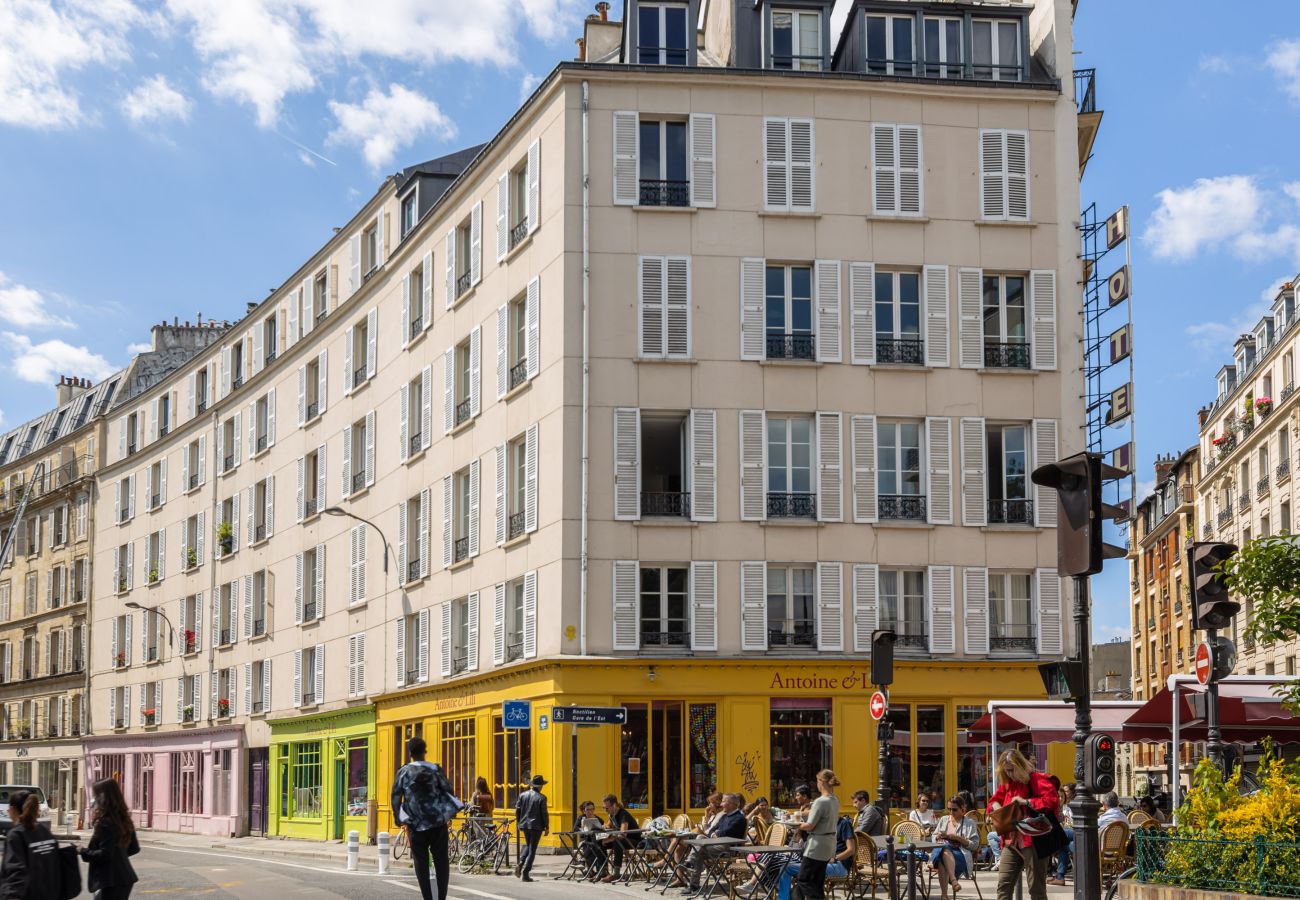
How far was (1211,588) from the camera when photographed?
13938 millimetres

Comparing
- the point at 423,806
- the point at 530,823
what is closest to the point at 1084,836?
the point at 423,806

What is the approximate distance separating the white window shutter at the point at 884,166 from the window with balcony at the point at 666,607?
302 inches

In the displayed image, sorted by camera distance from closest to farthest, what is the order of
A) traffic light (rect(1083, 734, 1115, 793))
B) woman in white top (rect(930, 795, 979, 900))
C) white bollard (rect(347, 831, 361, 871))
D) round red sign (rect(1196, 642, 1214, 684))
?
traffic light (rect(1083, 734, 1115, 793)), round red sign (rect(1196, 642, 1214, 684)), woman in white top (rect(930, 795, 979, 900)), white bollard (rect(347, 831, 361, 871))

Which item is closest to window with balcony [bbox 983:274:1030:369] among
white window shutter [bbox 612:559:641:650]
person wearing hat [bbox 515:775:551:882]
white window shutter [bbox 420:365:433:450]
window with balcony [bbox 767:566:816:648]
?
window with balcony [bbox 767:566:816:648]

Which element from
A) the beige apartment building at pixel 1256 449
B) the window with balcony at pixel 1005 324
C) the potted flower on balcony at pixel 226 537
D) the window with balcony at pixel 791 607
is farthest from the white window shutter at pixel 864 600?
the beige apartment building at pixel 1256 449

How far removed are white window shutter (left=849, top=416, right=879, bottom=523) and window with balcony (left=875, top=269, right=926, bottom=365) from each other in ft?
4.57

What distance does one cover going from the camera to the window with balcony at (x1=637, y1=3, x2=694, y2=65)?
34.8m

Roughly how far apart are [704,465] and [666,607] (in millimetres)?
2782

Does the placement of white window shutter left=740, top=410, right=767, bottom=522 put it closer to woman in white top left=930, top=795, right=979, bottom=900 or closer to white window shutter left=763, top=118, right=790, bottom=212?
white window shutter left=763, top=118, right=790, bottom=212

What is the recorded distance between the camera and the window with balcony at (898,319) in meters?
33.9

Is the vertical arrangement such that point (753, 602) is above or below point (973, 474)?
below

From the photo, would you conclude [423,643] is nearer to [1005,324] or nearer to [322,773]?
[322,773]

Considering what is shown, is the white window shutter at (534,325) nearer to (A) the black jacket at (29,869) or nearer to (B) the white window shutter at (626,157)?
(B) the white window shutter at (626,157)

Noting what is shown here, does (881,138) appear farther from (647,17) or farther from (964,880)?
(964,880)
